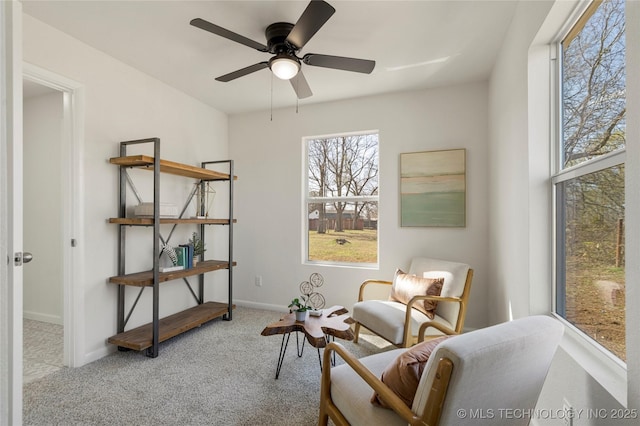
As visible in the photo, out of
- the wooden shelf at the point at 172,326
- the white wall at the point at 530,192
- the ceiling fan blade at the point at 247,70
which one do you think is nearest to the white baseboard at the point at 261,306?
the wooden shelf at the point at 172,326

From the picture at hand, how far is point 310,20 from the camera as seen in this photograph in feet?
5.72

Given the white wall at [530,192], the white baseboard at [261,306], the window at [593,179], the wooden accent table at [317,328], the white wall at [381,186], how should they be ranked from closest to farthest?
the window at [593,179]
the white wall at [530,192]
the wooden accent table at [317,328]
the white wall at [381,186]
the white baseboard at [261,306]

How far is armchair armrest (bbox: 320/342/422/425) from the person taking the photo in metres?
1.11

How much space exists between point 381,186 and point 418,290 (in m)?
1.27

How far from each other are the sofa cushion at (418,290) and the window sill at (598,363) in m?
1.25

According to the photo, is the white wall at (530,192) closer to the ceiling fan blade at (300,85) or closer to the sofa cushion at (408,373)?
the sofa cushion at (408,373)

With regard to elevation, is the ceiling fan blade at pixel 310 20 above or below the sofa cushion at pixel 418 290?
above

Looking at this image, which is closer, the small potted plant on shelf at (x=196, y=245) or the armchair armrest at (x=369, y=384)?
the armchair armrest at (x=369, y=384)

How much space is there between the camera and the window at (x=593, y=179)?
3.96 ft

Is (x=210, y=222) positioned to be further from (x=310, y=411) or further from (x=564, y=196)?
(x=564, y=196)

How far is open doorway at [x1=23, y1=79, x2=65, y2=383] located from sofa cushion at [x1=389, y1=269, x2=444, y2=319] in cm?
370

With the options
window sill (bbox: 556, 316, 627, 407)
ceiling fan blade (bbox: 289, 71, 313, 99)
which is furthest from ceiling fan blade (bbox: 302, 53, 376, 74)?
window sill (bbox: 556, 316, 627, 407)

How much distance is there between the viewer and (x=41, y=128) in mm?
3734

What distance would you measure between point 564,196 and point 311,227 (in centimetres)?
274
